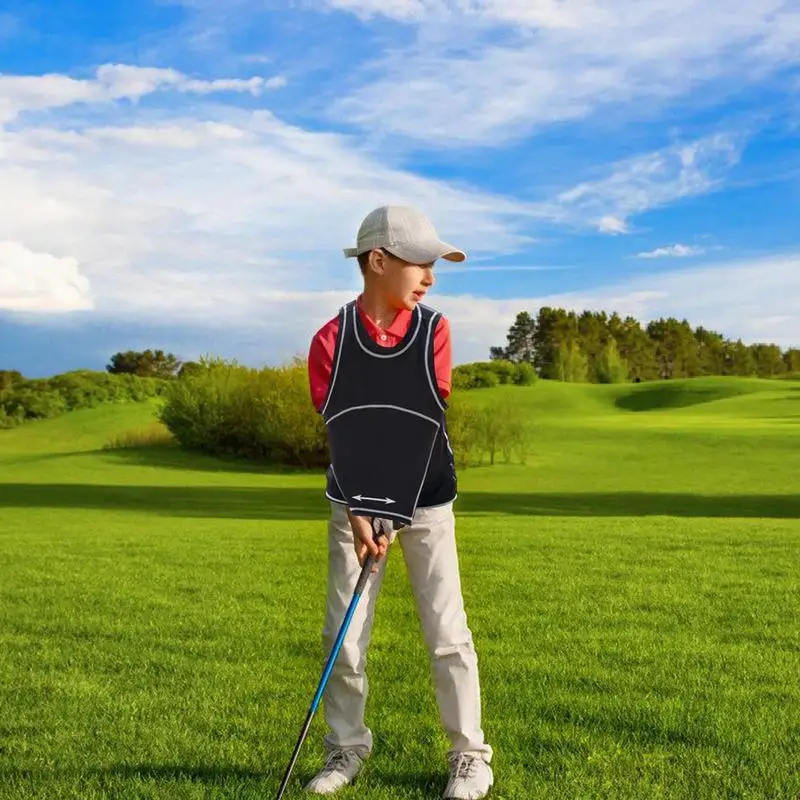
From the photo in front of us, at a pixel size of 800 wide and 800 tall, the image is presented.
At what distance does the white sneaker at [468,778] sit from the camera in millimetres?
4078

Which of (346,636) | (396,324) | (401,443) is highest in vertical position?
(396,324)

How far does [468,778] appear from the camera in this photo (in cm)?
411

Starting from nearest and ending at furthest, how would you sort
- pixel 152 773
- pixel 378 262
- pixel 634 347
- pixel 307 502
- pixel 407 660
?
pixel 378 262, pixel 152 773, pixel 407 660, pixel 307 502, pixel 634 347

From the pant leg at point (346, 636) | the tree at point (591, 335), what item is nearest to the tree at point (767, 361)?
the tree at point (591, 335)

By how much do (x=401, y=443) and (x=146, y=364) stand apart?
55.5m

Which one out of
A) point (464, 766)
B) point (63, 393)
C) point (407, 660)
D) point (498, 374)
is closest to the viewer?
point (464, 766)

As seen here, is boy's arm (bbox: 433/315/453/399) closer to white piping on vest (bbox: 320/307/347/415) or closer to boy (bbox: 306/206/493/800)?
boy (bbox: 306/206/493/800)

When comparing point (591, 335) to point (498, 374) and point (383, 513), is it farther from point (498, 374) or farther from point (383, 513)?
point (383, 513)

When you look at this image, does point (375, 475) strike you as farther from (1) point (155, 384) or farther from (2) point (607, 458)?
(1) point (155, 384)

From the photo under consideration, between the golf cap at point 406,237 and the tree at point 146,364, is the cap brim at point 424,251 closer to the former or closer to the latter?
the golf cap at point 406,237

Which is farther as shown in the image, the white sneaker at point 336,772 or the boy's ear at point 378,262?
the white sneaker at point 336,772

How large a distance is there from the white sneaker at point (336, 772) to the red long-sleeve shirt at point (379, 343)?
1.46 m

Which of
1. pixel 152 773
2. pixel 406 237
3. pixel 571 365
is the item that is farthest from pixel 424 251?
pixel 571 365

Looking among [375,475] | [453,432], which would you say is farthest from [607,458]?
[375,475]
